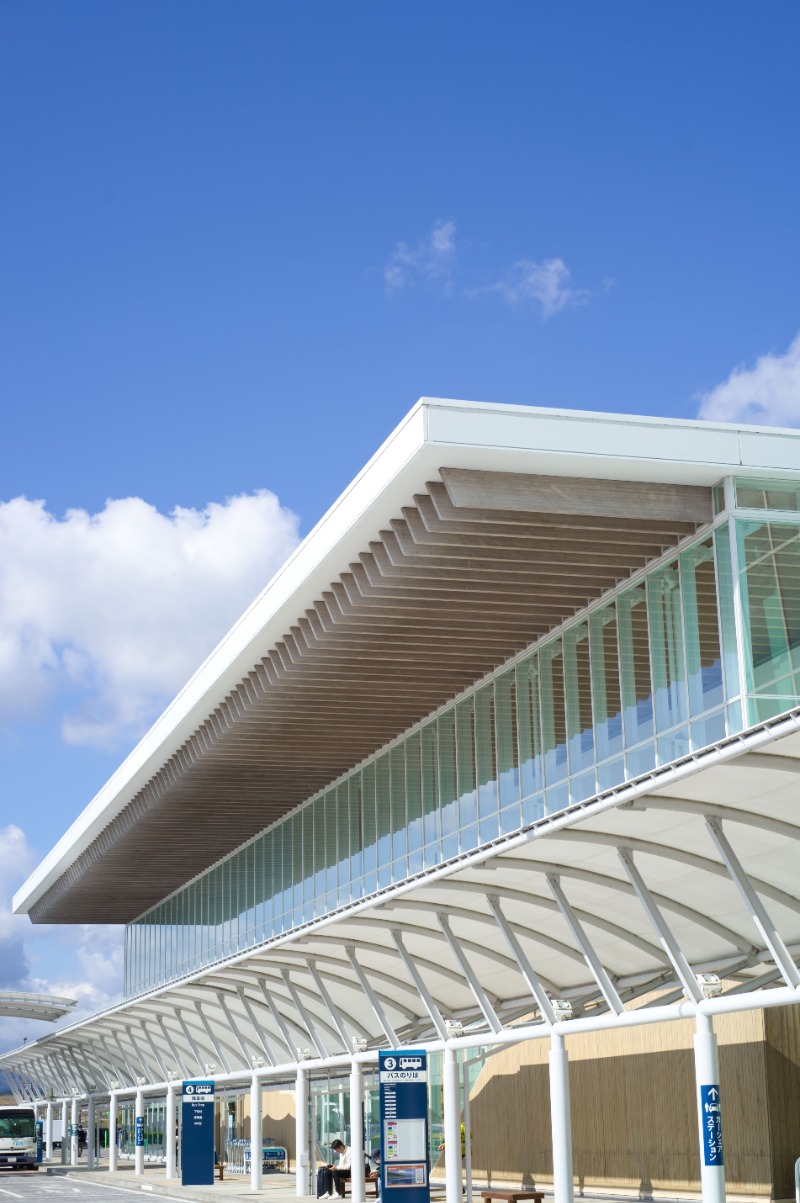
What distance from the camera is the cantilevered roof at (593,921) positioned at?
16062 mm

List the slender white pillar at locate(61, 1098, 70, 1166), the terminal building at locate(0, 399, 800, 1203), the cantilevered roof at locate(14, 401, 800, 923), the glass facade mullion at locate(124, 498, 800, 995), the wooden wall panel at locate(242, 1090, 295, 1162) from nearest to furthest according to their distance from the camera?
1. the glass facade mullion at locate(124, 498, 800, 995)
2. the terminal building at locate(0, 399, 800, 1203)
3. the cantilevered roof at locate(14, 401, 800, 923)
4. the wooden wall panel at locate(242, 1090, 295, 1162)
5. the slender white pillar at locate(61, 1098, 70, 1166)

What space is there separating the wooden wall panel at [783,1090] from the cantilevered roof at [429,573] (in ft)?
23.7

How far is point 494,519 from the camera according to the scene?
18.1 m

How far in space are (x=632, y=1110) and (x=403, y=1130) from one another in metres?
7.02

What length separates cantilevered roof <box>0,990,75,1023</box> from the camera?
65.6m

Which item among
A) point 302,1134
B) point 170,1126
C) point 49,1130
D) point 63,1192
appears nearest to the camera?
point 302,1134

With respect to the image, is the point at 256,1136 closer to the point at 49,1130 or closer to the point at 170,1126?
the point at 170,1126

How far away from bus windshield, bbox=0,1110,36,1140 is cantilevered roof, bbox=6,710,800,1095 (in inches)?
1109

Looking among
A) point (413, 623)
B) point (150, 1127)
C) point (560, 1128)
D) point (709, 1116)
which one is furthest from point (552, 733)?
point (150, 1127)

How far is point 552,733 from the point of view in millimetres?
21125

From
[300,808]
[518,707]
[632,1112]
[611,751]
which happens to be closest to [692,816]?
[611,751]

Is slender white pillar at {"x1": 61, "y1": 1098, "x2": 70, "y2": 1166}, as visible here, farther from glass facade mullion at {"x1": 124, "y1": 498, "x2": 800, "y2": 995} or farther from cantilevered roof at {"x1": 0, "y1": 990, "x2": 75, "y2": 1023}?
glass facade mullion at {"x1": 124, "y1": 498, "x2": 800, "y2": 995}

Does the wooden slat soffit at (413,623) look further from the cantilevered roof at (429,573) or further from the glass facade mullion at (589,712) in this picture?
the glass facade mullion at (589,712)

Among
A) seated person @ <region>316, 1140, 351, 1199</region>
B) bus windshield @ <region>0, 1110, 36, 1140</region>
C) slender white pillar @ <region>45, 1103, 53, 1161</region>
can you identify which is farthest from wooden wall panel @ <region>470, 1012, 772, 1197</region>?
slender white pillar @ <region>45, 1103, 53, 1161</region>
